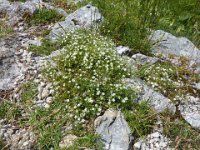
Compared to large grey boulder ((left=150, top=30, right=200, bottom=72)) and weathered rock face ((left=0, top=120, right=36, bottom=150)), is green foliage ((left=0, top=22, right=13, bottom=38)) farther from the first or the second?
large grey boulder ((left=150, top=30, right=200, bottom=72))

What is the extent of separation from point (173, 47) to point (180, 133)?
2.14 metres

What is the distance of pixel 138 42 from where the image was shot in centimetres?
619

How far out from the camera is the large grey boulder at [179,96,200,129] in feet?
16.6

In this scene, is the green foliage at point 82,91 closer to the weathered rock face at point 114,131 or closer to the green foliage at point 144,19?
the weathered rock face at point 114,131

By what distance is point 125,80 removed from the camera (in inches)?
208

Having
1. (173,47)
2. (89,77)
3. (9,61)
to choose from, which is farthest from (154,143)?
(9,61)

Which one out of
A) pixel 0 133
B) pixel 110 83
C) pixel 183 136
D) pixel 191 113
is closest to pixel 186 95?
pixel 191 113

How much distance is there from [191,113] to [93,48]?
1.71 meters

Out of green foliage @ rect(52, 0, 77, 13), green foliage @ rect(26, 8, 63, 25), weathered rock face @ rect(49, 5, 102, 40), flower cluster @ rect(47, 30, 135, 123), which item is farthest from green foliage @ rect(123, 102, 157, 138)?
green foliage @ rect(52, 0, 77, 13)

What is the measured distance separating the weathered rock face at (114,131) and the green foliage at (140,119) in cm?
8

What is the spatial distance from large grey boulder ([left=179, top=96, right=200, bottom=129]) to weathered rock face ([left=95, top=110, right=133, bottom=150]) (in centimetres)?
93

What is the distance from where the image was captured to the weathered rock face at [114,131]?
4645 millimetres

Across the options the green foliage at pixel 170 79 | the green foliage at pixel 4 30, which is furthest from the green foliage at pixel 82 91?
the green foliage at pixel 4 30

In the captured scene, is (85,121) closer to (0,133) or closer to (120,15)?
(0,133)
